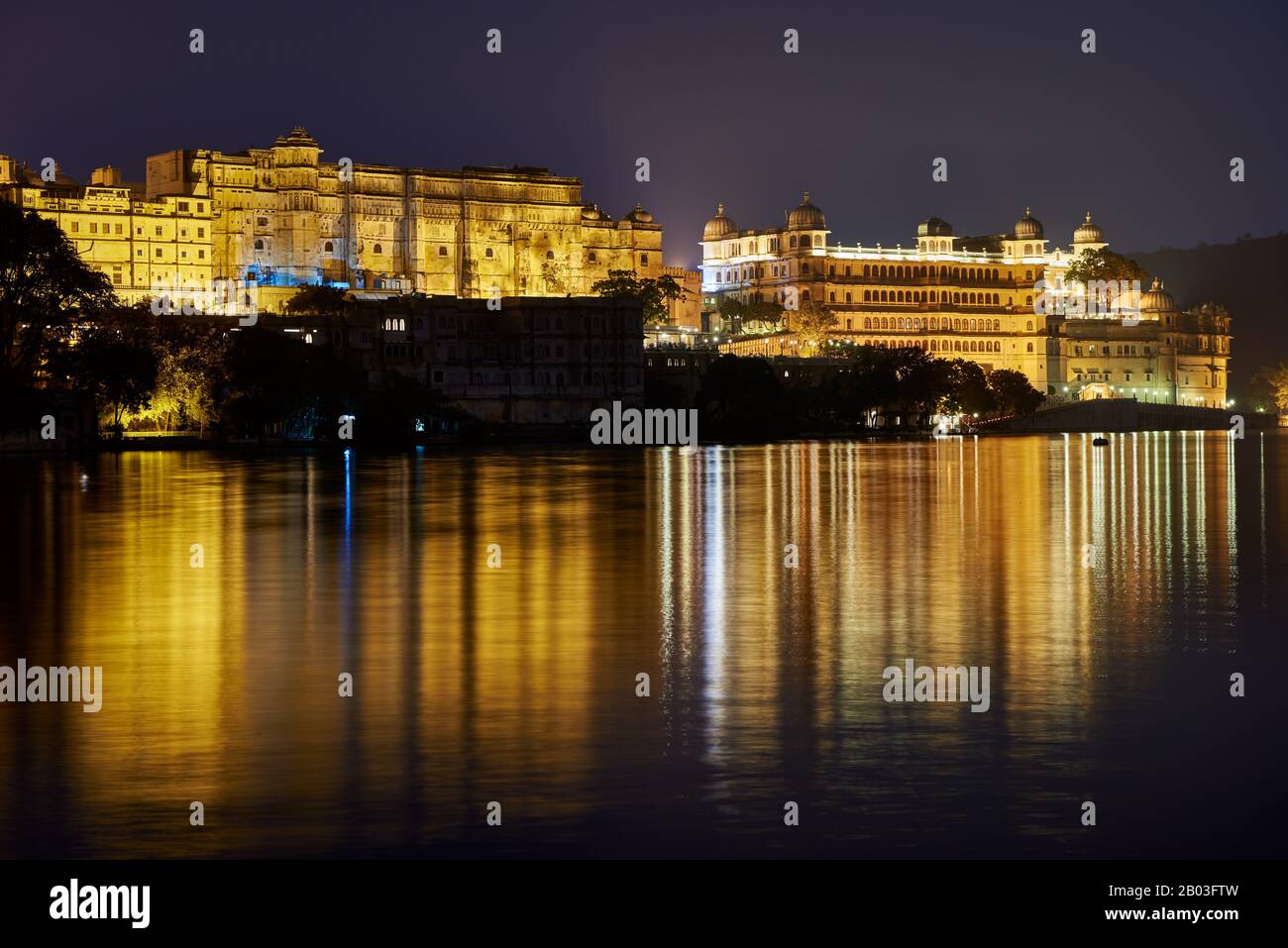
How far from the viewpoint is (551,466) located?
93.0 meters

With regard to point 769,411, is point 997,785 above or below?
below

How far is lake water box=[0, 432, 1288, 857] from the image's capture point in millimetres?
15328

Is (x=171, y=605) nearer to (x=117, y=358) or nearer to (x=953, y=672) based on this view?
(x=953, y=672)

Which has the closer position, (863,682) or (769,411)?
(863,682)

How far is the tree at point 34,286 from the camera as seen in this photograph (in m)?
87.0

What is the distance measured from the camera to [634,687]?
21.5m

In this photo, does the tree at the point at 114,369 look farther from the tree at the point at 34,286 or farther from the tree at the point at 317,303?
the tree at the point at 317,303

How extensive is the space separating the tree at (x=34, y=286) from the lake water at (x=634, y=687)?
41371 mm

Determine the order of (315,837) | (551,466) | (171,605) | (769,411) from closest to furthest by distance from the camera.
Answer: (315,837), (171,605), (551,466), (769,411)

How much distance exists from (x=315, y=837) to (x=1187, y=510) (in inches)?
1746

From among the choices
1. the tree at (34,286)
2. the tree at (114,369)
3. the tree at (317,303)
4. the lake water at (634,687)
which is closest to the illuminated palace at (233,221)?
the tree at (317,303)

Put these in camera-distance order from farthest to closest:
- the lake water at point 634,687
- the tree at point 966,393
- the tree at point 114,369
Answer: the tree at point 966,393, the tree at point 114,369, the lake water at point 634,687
